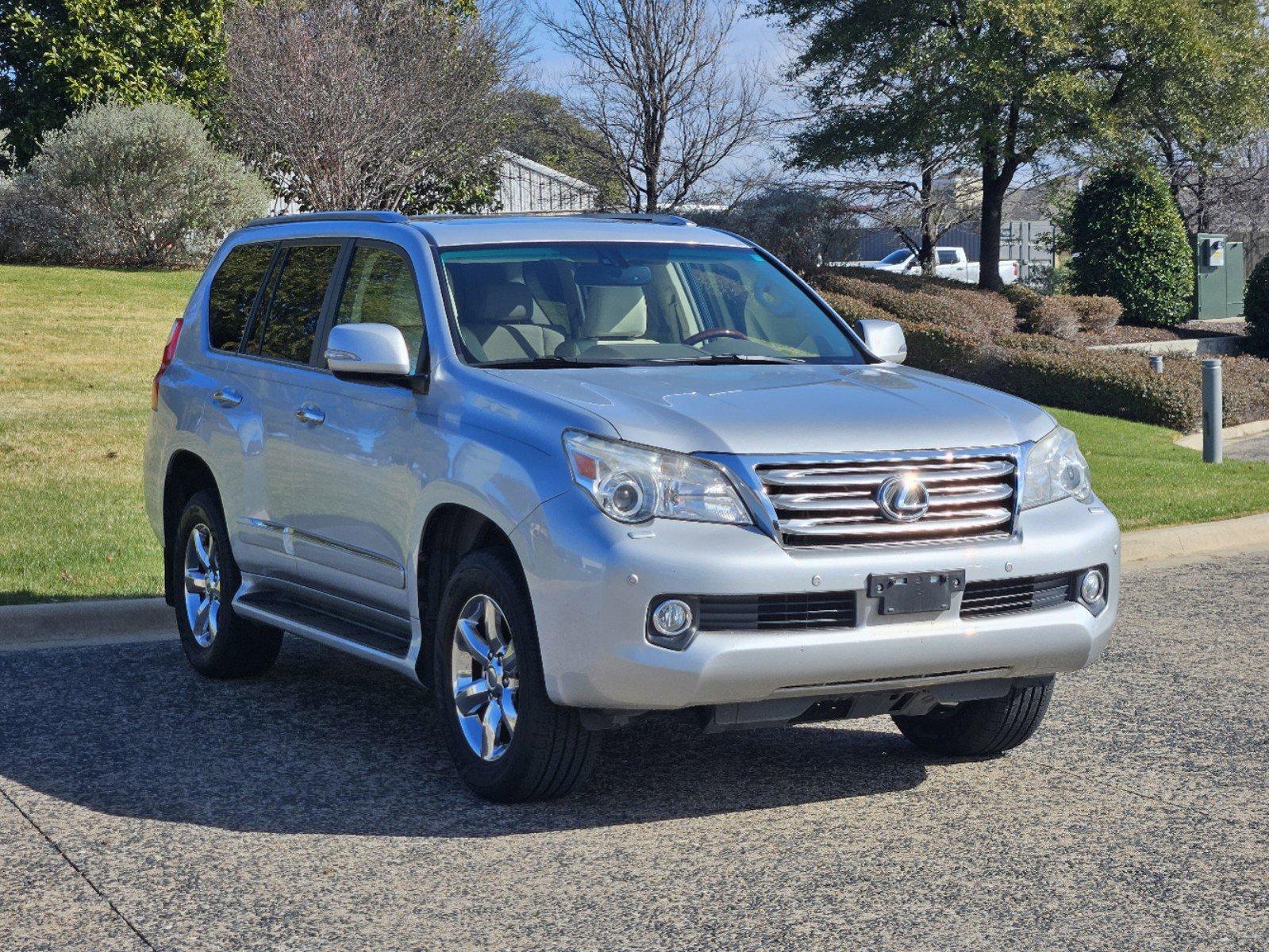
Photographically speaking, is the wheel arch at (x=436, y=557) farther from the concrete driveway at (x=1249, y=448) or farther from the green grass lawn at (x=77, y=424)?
the concrete driveway at (x=1249, y=448)

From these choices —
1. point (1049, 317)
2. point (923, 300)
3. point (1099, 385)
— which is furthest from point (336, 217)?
point (1049, 317)

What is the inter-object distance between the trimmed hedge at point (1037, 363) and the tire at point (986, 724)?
14.1m

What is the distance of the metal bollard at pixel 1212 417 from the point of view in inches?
606

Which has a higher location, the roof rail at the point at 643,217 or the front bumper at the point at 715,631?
the roof rail at the point at 643,217

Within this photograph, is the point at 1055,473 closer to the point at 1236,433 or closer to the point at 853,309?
the point at 1236,433

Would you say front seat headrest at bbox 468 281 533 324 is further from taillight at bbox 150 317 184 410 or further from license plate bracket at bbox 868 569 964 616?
taillight at bbox 150 317 184 410

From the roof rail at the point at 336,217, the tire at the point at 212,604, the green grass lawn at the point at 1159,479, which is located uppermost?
the roof rail at the point at 336,217

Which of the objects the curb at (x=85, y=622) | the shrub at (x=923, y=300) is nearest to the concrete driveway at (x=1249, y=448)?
the shrub at (x=923, y=300)

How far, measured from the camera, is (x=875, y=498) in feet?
16.6

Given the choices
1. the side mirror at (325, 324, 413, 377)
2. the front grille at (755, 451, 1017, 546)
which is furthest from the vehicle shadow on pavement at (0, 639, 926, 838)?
the side mirror at (325, 324, 413, 377)

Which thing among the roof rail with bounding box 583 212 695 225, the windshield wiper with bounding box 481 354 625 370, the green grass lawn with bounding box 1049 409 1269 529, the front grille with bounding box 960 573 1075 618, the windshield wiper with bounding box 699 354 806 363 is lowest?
the green grass lawn with bounding box 1049 409 1269 529

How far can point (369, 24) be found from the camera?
33.9m

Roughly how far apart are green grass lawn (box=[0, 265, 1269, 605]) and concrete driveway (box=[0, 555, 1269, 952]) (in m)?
2.66

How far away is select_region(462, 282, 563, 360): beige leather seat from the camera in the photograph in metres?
6.05
